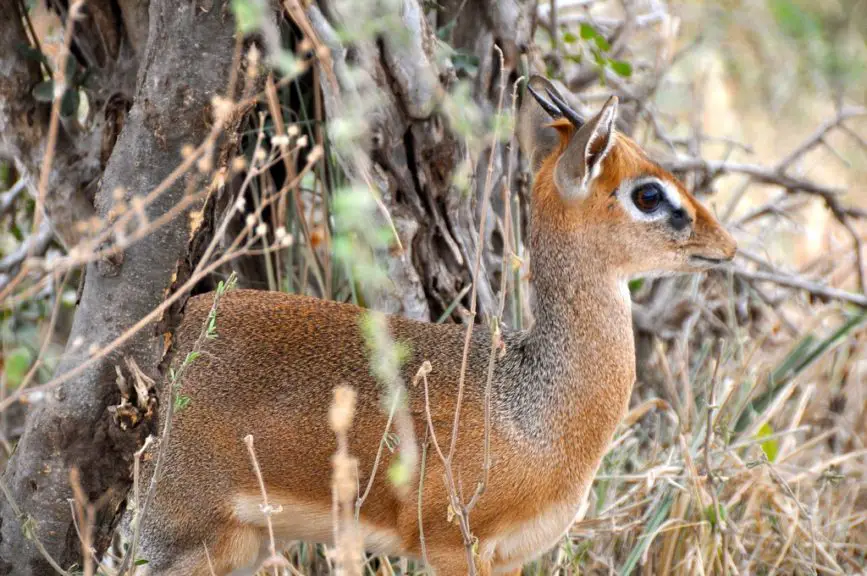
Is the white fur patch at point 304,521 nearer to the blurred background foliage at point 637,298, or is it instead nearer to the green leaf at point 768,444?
the blurred background foliage at point 637,298

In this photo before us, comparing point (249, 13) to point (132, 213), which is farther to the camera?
point (249, 13)

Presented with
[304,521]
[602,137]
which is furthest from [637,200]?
[304,521]

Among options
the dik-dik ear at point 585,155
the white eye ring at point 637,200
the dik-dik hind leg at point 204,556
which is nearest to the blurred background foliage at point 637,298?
the dik-dik ear at point 585,155

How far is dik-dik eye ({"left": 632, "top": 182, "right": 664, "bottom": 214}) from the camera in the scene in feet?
11.0

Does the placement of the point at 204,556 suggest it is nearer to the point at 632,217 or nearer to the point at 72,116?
the point at 632,217

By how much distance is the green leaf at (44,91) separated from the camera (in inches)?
161

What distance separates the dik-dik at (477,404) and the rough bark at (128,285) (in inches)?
12.5

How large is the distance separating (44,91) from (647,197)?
2212 mm

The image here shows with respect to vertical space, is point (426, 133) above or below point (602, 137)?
below

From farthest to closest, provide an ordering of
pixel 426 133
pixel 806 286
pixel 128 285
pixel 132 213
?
pixel 806 286 < pixel 426 133 < pixel 128 285 < pixel 132 213

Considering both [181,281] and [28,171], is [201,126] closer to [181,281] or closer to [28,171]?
[181,281]

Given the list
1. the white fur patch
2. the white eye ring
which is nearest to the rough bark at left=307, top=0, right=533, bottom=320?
the white eye ring

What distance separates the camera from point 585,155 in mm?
3162

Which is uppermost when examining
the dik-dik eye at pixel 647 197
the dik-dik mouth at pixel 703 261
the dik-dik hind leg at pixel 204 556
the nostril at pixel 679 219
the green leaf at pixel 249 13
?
the green leaf at pixel 249 13
